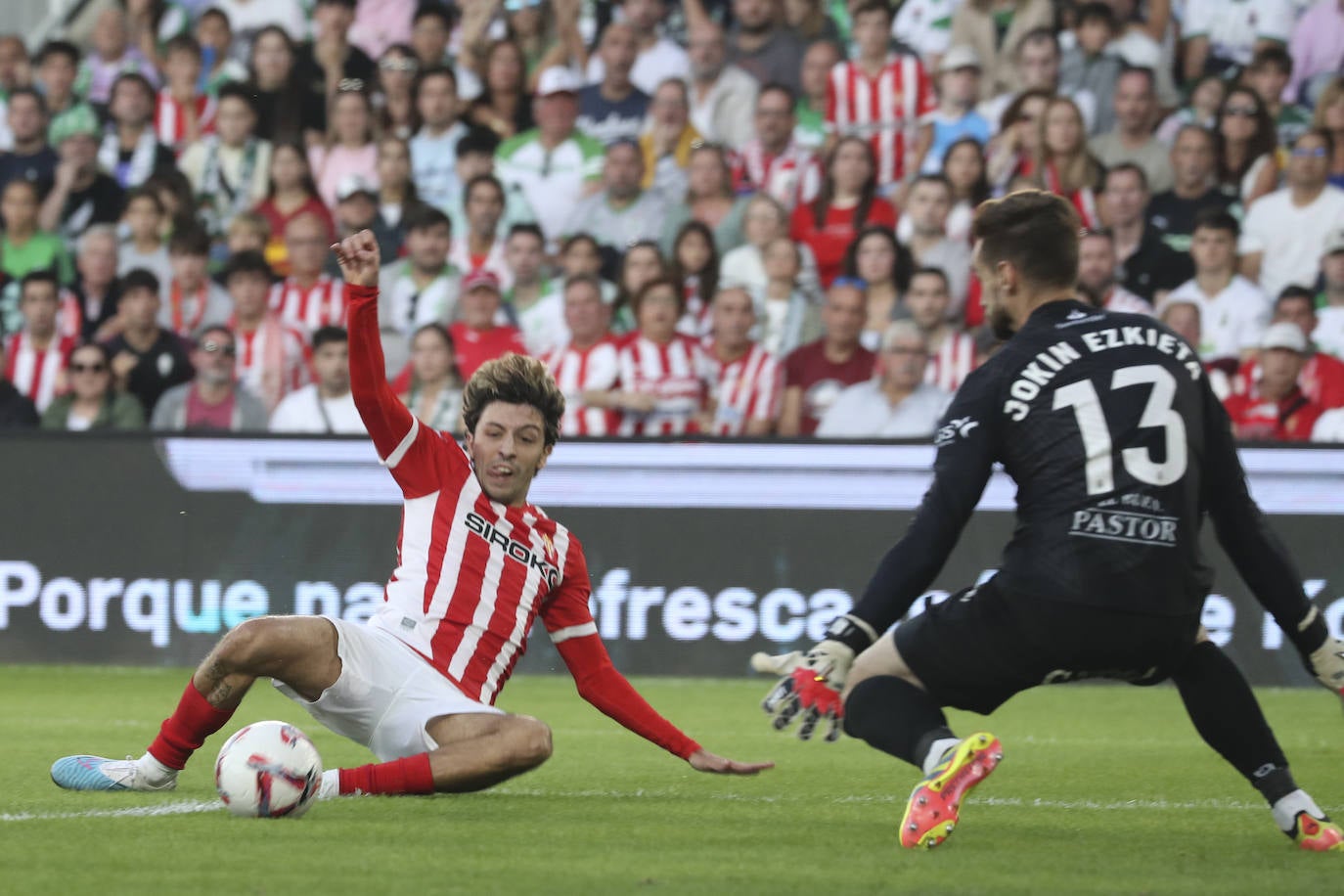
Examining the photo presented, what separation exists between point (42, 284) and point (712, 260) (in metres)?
4.65

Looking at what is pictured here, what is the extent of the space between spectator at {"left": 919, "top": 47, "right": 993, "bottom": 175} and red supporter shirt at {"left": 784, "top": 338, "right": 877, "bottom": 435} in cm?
205

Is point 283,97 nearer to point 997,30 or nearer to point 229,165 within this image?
point 229,165

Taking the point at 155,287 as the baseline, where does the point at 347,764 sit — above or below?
below

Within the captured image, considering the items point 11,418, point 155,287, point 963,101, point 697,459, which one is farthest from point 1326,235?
point 11,418

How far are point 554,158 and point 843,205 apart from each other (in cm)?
230

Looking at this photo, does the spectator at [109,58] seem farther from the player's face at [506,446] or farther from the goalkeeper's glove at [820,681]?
the goalkeeper's glove at [820,681]

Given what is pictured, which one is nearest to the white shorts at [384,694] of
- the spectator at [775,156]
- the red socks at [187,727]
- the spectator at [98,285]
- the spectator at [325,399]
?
the red socks at [187,727]

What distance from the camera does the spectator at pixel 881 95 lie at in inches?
517

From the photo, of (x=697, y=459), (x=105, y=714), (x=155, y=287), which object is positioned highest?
(x=155, y=287)

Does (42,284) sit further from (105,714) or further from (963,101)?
(963,101)

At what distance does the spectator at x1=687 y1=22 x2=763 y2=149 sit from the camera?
13.6 metres

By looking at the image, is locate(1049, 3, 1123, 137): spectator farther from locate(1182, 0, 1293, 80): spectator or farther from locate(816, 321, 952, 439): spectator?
locate(816, 321, 952, 439): spectator

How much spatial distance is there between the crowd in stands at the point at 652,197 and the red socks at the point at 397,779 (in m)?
5.69

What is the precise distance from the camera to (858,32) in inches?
528
